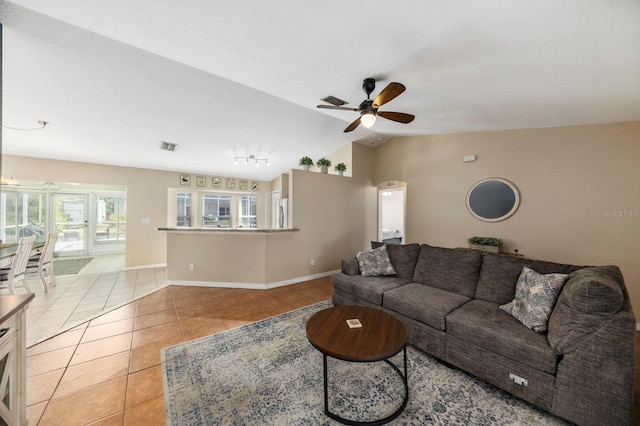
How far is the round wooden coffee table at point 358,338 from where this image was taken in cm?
142

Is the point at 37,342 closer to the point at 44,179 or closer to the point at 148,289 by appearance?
the point at 148,289

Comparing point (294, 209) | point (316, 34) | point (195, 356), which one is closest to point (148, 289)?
point (195, 356)

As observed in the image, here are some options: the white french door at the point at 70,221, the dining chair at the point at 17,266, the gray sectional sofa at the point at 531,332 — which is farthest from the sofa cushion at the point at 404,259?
the white french door at the point at 70,221

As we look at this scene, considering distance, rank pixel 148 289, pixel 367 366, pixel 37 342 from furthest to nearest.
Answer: pixel 148 289 < pixel 37 342 < pixel 367 366

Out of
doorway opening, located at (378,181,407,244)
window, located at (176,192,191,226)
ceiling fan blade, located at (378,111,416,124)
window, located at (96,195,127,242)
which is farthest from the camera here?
window, located at (96,195,127,242)

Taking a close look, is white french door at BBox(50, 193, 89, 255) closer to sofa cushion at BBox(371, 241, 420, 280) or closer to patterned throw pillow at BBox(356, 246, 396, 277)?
patterned throw pillow at BBox(356, 246, 396, 277)

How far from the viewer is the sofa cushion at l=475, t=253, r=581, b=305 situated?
2.11m

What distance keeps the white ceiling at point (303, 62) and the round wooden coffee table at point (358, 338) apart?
7.26ft

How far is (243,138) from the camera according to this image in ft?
14.3

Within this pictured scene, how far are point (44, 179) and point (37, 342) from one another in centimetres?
A: 424

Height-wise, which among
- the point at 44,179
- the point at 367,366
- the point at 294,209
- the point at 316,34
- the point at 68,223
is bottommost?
the point at 367,366

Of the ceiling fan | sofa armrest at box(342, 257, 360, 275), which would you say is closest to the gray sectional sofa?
sofa armrest at box(342, 257, 360, 275)

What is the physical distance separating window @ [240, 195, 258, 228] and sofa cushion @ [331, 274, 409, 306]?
5081 millimetres

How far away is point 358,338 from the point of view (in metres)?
1.60
